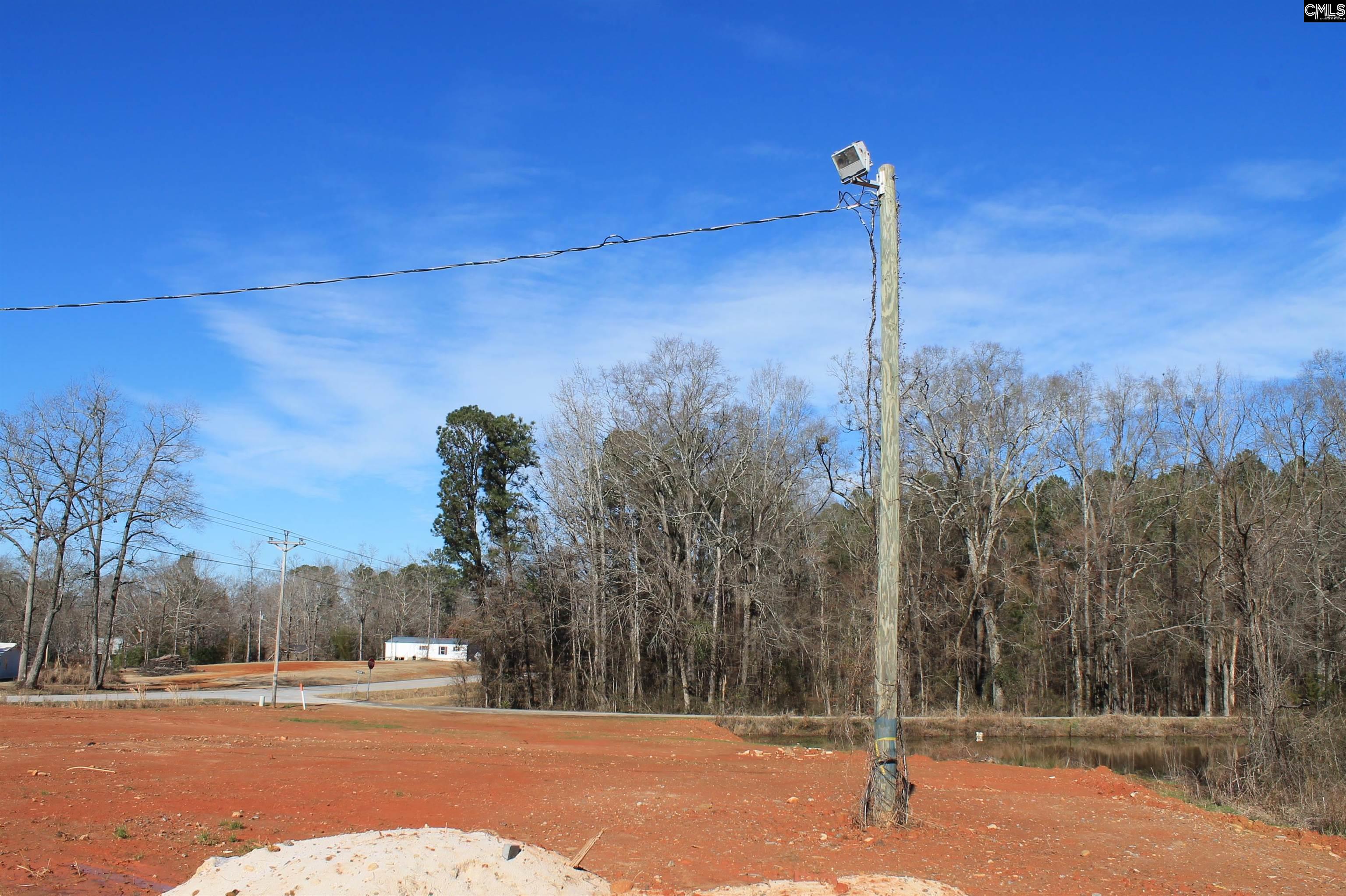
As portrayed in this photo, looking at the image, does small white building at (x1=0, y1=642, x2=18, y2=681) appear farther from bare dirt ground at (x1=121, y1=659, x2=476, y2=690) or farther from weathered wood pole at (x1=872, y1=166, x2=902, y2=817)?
weathered wood pole at (x1=872, y1=166, x2=902, y2=817)

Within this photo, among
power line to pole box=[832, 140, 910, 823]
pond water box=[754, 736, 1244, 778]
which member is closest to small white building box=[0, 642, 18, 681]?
pond water box=[754, 736, 1244, 778]

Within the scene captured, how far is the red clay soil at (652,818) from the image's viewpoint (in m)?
8.04

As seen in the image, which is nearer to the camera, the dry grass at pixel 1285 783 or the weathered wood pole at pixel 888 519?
the weathered wood pole at pixel 888 519

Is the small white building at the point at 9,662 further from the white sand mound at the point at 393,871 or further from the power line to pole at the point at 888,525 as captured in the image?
the power line to pole at the point at 888,525

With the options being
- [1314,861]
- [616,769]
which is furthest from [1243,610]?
[616,769]

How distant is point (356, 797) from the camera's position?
12492 millimetres

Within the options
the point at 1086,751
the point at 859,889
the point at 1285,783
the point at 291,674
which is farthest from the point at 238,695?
the point at 859,889

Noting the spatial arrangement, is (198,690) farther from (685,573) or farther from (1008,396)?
(1008,396)

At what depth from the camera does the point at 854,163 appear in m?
9.90

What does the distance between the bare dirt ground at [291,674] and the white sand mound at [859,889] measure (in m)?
37.0

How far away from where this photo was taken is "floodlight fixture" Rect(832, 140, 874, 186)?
984 centimetres

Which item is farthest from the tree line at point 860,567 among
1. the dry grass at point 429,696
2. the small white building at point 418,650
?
the small white building at point 418,650

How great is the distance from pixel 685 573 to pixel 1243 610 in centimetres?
2362

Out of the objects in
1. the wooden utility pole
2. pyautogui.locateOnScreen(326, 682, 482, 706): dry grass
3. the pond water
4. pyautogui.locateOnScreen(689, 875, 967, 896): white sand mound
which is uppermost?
the wooden utility pole
